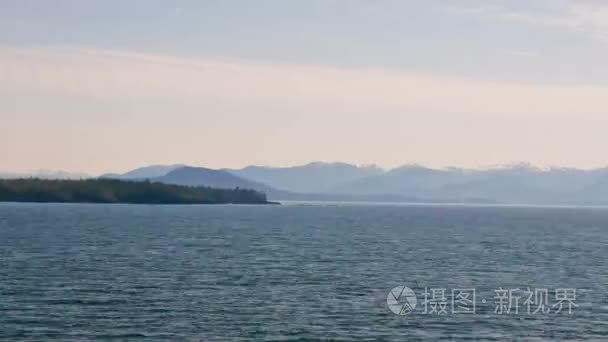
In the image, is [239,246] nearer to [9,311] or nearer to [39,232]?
[39,232]

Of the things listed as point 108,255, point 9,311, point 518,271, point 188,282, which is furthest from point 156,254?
point 9,311

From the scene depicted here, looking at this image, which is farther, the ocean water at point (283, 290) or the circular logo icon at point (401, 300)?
the circular logo icon at point (401, 300)

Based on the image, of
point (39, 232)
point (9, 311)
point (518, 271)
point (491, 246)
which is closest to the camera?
point (9, 311)

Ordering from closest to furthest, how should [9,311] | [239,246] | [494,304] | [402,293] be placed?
[9,311]
[494,304]
[402,293]
[239,246]

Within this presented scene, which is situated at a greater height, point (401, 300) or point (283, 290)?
point (283, 290)

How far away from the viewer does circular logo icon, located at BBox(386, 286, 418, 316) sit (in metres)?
69.2

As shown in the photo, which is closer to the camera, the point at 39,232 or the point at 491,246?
the point at 491,246

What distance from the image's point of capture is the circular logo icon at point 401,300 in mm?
69194

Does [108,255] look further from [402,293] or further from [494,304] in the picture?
[494,304]

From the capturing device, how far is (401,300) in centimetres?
7431

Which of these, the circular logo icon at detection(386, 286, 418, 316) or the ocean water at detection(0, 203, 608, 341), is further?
the circular logo icon at detection(386, 286, 418, 316)

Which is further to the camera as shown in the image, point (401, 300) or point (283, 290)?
point (283, 290)

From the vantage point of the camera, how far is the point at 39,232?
162125mm

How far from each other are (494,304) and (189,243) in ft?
254
